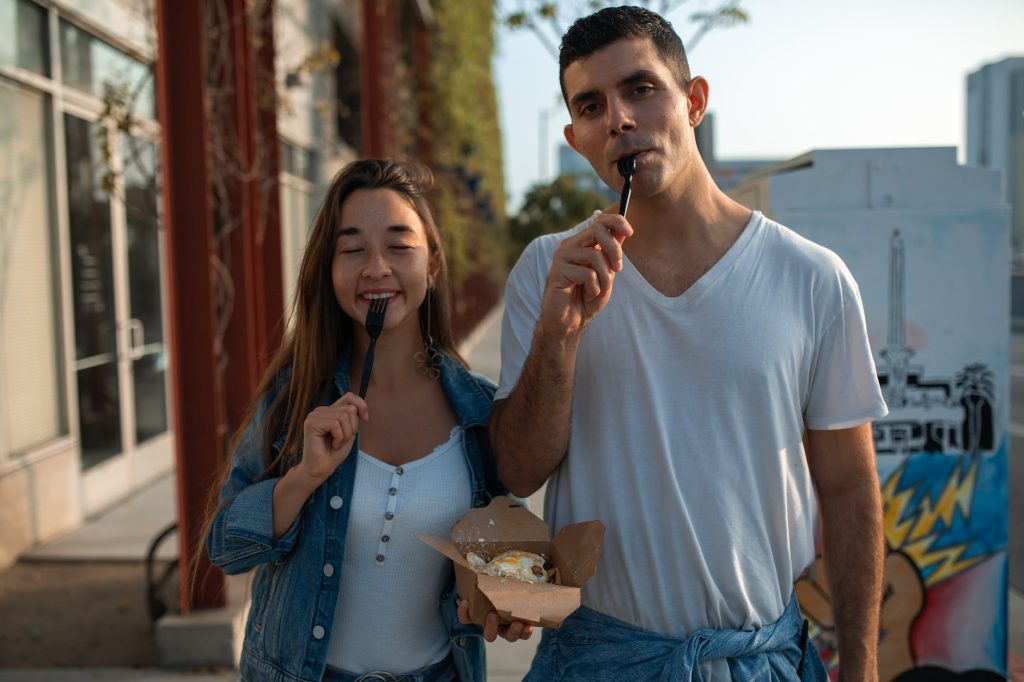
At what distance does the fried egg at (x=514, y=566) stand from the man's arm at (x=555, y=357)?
0.62 ft

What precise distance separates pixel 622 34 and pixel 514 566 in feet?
3.34

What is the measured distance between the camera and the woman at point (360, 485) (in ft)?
6.25

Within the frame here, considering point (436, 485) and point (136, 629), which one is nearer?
point (436, 485)

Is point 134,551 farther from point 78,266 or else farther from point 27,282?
point 78,266

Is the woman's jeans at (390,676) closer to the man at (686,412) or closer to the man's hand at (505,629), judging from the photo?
the man at (686,412)

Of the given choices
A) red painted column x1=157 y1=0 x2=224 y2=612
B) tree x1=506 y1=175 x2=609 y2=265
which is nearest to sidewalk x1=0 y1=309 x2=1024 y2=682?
red painted column x1=157 y1=0 x2=224 y2=612

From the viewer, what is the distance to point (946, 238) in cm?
303

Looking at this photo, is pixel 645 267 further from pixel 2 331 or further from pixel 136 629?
pixel 2 331

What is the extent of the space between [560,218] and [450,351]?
25218mm

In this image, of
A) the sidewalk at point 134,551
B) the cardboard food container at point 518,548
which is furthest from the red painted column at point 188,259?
the cardboard food container at point 518,548

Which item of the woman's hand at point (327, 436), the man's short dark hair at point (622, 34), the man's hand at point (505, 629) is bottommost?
the man's hand at point (505, 629)

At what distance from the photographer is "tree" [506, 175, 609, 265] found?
26.3 metres

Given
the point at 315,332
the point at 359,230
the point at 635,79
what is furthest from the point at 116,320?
the point at 635,79

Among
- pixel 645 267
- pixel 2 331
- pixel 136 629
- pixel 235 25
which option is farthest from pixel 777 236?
pixel 2 331
